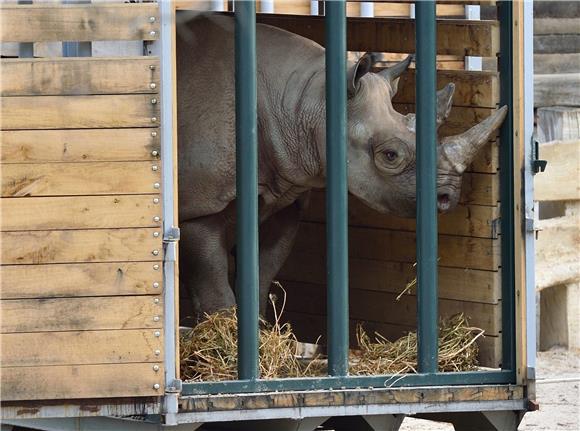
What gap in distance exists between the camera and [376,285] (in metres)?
7.05

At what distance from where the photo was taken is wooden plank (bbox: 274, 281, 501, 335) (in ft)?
20.7

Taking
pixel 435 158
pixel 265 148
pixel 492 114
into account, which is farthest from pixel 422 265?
pixel 265 148

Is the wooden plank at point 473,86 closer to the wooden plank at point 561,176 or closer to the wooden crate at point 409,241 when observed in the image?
the wooden crate at point 409,241

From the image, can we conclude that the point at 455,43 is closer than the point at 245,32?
No

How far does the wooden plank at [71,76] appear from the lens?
5.30 metres

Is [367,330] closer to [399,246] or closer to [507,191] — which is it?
[399,246]

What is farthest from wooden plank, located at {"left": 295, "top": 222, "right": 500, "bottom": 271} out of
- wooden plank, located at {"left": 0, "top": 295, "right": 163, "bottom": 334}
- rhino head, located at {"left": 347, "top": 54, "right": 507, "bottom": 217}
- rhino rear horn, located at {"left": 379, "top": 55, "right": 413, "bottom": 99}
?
wooden plank, located at {"left": 0, "top": 295, "right": 163, "bottom": 334}

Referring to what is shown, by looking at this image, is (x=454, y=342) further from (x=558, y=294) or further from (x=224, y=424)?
(x=558, y=294)

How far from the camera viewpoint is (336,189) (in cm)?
559

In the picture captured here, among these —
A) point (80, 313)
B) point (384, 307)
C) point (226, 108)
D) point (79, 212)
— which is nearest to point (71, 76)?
point (79, 212)

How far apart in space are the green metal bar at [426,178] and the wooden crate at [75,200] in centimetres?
107

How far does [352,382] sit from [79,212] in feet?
4.16

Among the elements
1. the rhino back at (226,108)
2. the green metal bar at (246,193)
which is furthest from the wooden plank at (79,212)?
the rhino back at (226,108)

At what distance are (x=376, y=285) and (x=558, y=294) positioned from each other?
3460 millimetres
